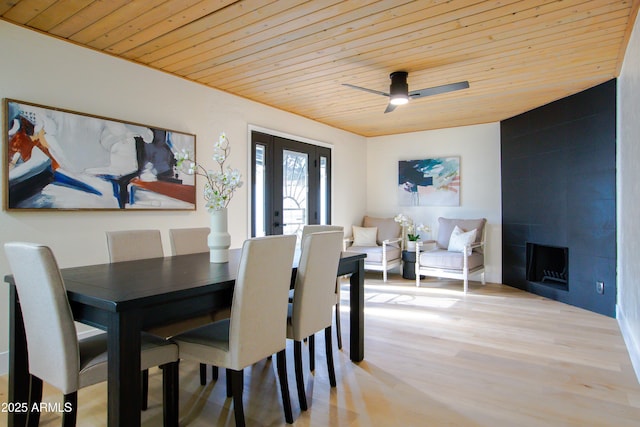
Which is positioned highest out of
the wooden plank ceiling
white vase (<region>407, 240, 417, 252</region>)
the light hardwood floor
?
the wooden plank ceiling

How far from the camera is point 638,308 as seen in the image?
263 centimetres

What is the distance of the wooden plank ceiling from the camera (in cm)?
247

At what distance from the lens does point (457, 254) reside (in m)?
5.22

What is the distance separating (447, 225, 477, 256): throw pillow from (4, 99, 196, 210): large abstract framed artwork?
3.64 m

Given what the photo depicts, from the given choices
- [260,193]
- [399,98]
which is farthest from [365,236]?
[399,98]

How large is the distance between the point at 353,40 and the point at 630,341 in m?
3.14

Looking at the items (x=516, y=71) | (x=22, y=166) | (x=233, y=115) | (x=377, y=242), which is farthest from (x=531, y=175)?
(x=22, y=166)

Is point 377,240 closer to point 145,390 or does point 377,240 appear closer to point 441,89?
point 441,89

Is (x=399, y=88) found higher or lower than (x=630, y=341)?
higher

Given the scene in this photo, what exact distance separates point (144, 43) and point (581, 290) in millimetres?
4964

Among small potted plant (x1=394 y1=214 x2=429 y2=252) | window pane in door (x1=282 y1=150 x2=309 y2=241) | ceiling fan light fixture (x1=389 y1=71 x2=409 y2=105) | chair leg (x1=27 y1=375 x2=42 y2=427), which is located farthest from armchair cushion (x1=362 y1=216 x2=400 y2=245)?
chair leg (x1=27 y1=375 x2=42 y2=427)

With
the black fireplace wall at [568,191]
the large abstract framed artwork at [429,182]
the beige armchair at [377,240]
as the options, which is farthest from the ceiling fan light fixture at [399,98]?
the large abstract framed artwork at [429,182]

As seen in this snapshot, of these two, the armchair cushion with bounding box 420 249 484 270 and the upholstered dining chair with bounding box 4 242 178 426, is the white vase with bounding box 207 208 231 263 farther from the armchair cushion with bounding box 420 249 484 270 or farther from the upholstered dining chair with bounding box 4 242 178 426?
the armchair cushion with bounding box 420 249 484 270

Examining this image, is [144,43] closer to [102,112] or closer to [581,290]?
[102,112]
